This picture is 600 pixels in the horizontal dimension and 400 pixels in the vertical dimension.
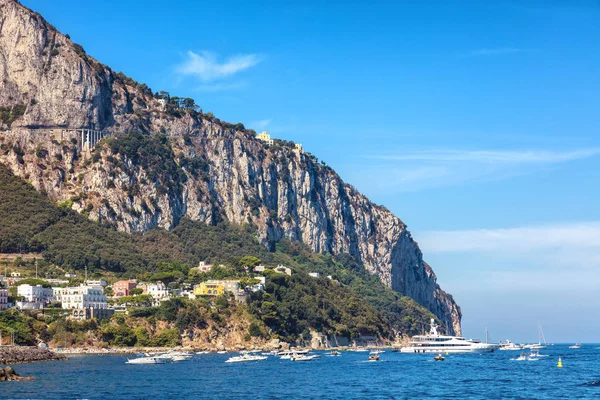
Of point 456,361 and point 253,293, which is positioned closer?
point 456,361

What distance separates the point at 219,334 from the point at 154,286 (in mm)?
20082

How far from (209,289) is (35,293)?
3480 cm

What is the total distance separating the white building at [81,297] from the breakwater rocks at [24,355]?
2997cm

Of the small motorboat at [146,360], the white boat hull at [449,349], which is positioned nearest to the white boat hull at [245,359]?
the small motorboat at [146,360]

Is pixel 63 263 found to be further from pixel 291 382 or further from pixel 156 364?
pixel 291 382

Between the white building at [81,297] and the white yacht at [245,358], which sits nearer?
the white yacht at [245,358]

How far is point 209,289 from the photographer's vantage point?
19038cm

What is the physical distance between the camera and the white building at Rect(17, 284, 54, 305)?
168 meters

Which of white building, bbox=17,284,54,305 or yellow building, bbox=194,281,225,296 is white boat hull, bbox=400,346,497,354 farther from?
white building, bbox=17,284,54,305

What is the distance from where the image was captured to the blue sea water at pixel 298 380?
8869cm

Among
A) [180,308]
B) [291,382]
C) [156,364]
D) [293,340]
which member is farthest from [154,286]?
[291,382]

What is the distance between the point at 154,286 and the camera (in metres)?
190

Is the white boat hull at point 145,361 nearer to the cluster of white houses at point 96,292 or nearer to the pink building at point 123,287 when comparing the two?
the cluster of white houses at point 96,292

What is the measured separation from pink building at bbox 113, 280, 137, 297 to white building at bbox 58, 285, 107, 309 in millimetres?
10374
